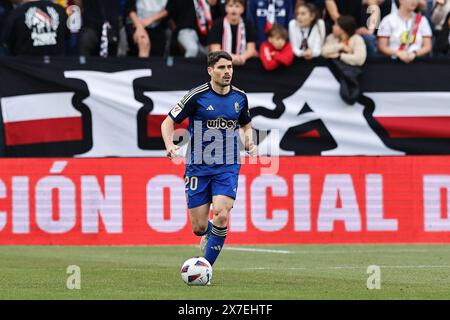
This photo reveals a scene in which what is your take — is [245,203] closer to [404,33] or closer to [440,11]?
[404,33]

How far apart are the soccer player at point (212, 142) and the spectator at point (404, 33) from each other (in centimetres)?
771

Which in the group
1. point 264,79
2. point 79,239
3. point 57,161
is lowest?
point 79,239

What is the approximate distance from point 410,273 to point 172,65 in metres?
7.44

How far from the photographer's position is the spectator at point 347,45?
20484mm

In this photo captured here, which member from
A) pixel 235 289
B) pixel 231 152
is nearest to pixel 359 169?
pixel 231 152

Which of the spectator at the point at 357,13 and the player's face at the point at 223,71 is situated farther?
the spectator at the point at 357,13

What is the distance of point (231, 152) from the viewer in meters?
13.9

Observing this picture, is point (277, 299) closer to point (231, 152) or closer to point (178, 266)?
point (231, 152)

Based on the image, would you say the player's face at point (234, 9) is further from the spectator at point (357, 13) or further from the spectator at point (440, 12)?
the spectator at point (440, 12)

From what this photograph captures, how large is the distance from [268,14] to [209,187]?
8.07 metres

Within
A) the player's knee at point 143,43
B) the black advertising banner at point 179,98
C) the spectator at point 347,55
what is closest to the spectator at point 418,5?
the spectator at point 347,55

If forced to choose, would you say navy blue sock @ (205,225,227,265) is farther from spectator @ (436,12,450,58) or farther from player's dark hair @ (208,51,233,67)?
spectator @ (436,12,450,58)

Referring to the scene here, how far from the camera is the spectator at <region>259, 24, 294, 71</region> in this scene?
66.5 ft

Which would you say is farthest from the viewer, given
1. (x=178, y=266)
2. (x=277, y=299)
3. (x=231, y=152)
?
(x=178, y=266)
